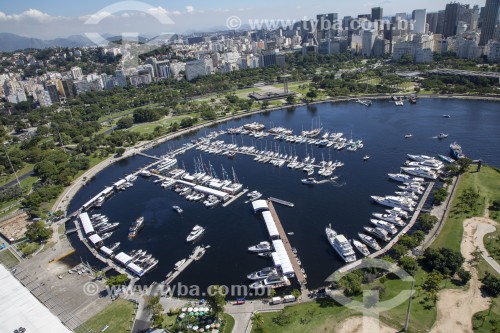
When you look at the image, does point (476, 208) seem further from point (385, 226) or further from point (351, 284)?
point (351, 284)

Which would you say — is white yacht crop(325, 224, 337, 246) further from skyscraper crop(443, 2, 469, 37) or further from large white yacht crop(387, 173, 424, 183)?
skyscraper crop(443, 2, 469, 37)

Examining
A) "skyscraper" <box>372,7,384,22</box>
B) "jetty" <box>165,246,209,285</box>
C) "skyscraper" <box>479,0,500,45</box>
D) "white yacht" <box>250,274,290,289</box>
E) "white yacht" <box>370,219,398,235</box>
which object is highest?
"skyscraper" <box>372,7,384,22</box>

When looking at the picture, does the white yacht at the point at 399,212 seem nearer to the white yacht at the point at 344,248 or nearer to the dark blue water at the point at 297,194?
the dark blue water at the point at 297,194

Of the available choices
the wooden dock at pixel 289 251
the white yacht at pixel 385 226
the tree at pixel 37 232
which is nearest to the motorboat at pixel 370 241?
the white yacht at pixel 385 226

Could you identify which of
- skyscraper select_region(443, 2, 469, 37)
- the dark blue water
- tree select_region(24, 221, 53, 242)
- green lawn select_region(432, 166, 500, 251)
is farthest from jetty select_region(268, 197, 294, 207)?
skyscraper select_region(443, 2, 469, 37)

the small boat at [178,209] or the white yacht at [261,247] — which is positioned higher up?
the white yacht at [261,247]

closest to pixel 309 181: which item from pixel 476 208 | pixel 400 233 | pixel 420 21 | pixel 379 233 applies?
pixel 379 233
